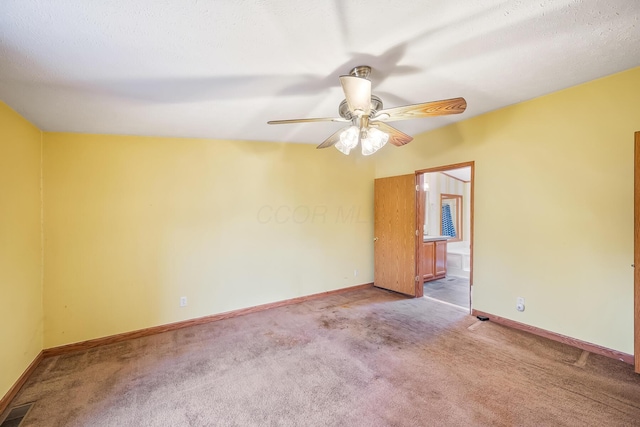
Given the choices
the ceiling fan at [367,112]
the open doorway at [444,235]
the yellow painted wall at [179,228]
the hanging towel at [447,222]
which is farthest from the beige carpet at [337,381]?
the hanging towel at [447,222]

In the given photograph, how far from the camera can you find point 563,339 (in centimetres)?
259

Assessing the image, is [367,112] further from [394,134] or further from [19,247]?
[19,247]

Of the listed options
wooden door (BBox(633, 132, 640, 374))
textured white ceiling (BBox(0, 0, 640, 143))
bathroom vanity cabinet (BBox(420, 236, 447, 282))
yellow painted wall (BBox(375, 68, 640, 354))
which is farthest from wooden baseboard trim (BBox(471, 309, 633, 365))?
textured white ceiling (BBox(0, 0, 640, 143))

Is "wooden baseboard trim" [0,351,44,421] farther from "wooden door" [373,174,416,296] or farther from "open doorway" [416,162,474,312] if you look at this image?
"open doorway" [416,162,474,312]

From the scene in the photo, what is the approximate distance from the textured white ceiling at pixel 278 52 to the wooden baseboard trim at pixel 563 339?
2414mm

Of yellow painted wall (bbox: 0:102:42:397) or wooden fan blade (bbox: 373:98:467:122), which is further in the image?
yellow painted wall (bbox: 0:102:42:397)

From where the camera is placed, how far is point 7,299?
2.04 meters

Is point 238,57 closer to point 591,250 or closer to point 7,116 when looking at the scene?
point 7,116

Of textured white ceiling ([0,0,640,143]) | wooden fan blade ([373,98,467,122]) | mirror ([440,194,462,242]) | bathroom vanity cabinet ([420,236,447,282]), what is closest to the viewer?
textured white ceiling ([0,0,640,143])

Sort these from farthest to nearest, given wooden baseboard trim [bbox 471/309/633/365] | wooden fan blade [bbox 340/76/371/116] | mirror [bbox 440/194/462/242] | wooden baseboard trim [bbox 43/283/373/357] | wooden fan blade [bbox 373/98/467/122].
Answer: mirror [bbox 440/194/462/242], wooden baseboard trim [bbox 43/283/373/357], wooden baseboard trim [bbox 471/309/633/365], wooden fan blade [bbox 373/98/467/122], wooden fan blade [bbox 340/76/371/116]

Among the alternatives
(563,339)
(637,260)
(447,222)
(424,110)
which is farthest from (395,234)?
(447,222)

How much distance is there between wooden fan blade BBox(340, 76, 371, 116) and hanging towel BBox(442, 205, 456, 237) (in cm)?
557

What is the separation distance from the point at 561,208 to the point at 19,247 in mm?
4987

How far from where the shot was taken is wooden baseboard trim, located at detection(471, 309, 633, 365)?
227 centimetres
